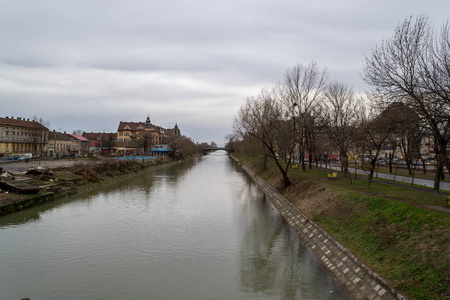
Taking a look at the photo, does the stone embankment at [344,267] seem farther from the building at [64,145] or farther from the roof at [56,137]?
the roof at [56,137]

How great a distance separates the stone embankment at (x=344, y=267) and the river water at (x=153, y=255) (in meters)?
0.53

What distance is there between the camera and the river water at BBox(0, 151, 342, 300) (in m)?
11.4

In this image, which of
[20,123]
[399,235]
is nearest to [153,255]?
[399,235]

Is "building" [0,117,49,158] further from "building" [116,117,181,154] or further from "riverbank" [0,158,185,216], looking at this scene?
"building" [116,117,181,154]

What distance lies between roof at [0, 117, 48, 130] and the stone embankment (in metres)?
65.7

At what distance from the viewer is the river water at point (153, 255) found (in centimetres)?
1142

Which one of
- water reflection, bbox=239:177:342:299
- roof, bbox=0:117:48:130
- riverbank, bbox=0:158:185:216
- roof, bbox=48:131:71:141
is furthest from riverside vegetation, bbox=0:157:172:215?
roof, bbox=48:131:71:141

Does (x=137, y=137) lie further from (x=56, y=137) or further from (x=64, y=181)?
(x=64, y=181)

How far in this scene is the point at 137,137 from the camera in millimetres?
108500

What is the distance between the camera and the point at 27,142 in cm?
6869

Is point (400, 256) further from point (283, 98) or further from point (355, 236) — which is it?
point (283, 98)

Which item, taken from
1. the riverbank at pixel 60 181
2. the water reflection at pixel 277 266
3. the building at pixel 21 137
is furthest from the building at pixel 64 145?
the water reflection at pixel 277 266

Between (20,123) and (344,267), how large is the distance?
7552cm

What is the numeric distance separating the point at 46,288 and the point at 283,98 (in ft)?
99.1
